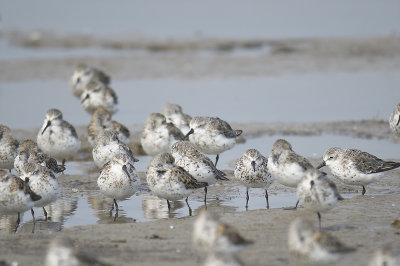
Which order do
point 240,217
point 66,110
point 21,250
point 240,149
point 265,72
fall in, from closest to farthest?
point 21,250 < point 240,217 < point 240,149 < point 66,110 < point 265,72

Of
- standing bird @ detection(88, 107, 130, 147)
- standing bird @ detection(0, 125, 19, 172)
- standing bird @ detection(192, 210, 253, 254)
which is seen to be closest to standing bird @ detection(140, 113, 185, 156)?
standing bird @ detection(88, 107, 130, 147)

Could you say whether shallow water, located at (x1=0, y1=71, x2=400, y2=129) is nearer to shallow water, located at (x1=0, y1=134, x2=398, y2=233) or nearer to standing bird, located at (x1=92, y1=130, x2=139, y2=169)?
shallow water, located at (x1=0, y1=134, x2=398, y2=233)

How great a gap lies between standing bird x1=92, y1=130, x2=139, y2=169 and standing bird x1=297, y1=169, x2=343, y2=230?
4.96 m

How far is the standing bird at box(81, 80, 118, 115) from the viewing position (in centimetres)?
2067

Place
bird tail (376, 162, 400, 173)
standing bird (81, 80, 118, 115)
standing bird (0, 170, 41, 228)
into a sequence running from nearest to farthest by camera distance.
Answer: standing bird (0, 170, 41, 228)
bird tail (376, 162, 400, 173)
standing bird (81, 80, 118, 115)

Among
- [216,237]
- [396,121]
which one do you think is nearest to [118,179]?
[216,237]

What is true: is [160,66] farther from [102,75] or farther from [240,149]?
[240,149]

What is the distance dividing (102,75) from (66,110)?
1.71 meters

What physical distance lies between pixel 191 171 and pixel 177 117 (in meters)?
4.83

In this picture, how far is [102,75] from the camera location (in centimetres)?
2303

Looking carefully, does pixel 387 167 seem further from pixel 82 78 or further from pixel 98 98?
pixel 82 78

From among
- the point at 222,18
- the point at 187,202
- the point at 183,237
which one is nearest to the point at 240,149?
the point at 187,202

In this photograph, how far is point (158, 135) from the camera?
1617 centimetres

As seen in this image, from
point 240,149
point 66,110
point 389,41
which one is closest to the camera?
point 240,149
